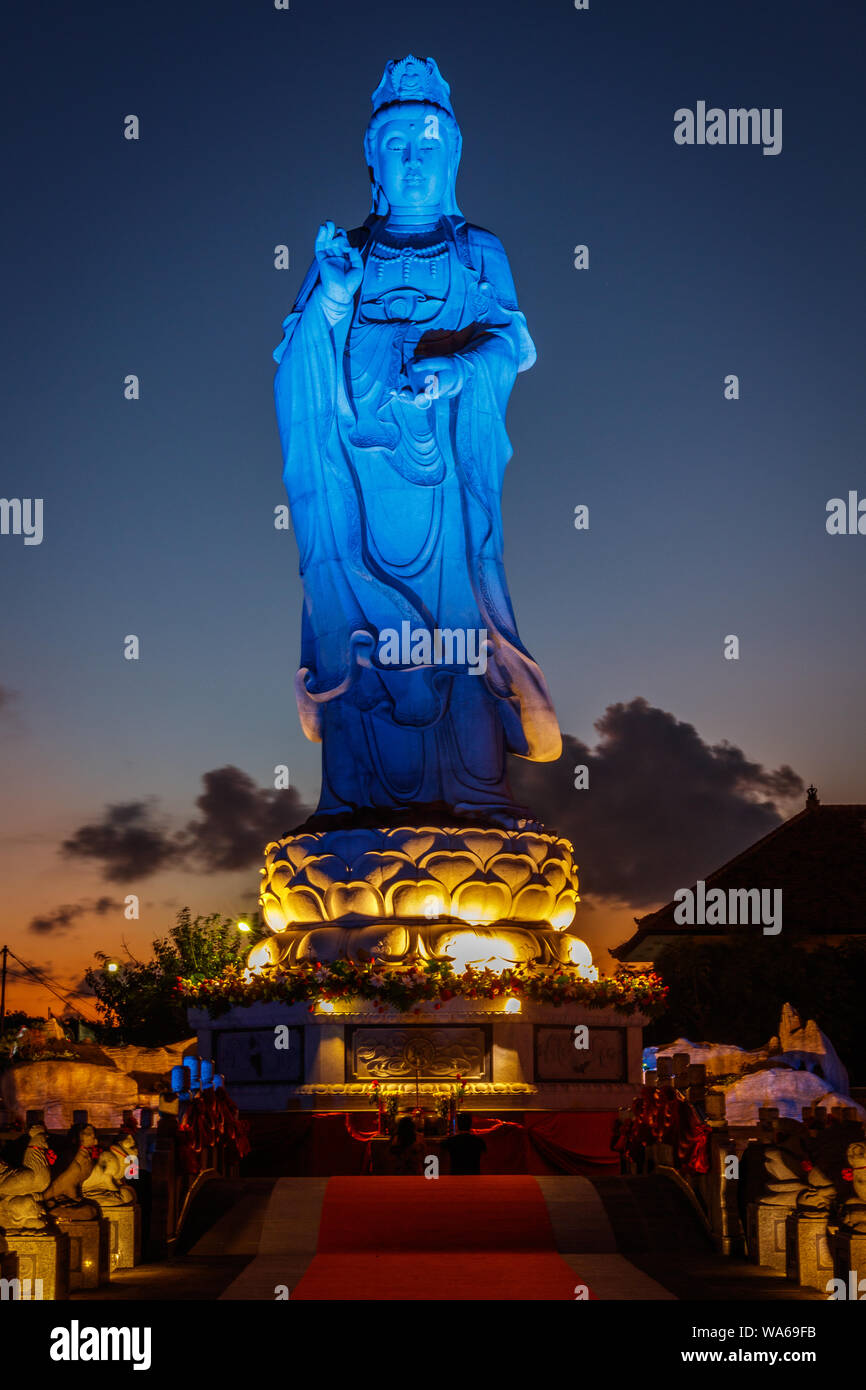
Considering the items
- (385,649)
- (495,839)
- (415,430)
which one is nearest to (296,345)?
(415,430)

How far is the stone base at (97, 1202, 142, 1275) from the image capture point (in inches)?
488

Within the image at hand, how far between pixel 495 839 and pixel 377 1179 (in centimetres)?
640

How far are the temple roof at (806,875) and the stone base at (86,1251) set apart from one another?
28560 millimetres

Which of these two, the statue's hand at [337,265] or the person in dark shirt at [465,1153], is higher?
the statue's hand at [337,265]

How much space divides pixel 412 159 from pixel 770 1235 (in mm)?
15155

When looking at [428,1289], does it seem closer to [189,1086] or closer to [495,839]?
[189,1086]

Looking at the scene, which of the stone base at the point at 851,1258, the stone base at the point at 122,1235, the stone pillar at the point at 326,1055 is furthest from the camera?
the stone pillar at the point at 326,1055

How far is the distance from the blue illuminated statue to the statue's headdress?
3 cm

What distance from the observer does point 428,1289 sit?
11.2 m

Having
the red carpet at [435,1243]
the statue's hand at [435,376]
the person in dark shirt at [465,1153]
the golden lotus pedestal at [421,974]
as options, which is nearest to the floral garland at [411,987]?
the golden lotus pedestal at [421,974]

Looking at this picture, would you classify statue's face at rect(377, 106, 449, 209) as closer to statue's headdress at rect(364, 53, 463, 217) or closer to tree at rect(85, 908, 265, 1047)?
statue's headdress at rect(364, 53, 463, 217)

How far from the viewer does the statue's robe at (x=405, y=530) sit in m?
21.4

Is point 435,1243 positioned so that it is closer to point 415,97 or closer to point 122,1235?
point 122,1235

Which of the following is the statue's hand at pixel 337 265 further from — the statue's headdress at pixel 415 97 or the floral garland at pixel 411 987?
the floral garland at pixel 411 987
